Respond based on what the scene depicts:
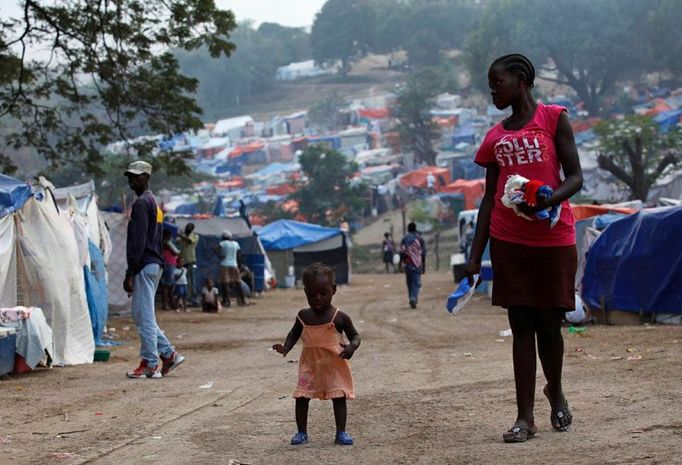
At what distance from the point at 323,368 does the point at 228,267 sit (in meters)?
19.7

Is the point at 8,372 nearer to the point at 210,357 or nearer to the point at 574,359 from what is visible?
the point at 210,357

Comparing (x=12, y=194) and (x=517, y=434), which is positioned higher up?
(x=12, y=194)

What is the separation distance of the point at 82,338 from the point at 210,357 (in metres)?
1.43

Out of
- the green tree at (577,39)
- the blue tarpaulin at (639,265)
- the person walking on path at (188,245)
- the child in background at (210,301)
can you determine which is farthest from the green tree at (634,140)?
the green tree at (577,39)

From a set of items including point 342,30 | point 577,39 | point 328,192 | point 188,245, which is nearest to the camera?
point 188,245

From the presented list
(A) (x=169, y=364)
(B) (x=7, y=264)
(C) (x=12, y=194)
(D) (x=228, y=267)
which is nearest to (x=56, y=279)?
(B) (x=7, y=264)

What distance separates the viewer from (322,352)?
6.86 metres

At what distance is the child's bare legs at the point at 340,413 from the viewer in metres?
6.71

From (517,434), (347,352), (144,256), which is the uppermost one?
(144,256)

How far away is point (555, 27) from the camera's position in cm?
9412

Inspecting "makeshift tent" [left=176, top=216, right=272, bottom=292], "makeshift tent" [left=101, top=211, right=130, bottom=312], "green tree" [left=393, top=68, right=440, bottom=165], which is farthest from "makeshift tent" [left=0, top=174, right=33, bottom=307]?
"green tree" [left=393, top=68, right=440, bottom=165]

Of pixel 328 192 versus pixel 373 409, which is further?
pixel 328 192

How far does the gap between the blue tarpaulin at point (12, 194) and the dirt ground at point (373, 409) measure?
5.82 ft

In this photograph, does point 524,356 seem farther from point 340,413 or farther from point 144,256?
point 144,256
